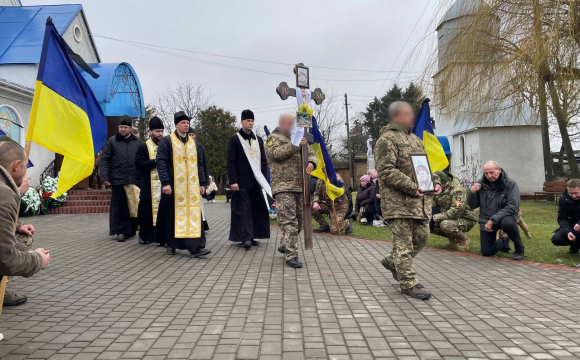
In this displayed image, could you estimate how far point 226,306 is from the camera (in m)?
4.70

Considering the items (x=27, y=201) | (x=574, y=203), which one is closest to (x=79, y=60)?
(x=574, y=203)

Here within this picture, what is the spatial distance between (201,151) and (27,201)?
9.32 m

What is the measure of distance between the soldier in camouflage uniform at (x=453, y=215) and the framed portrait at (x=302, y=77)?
2.63m

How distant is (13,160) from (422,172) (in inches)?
147

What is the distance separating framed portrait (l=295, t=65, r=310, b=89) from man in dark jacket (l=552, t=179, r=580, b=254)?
412cm

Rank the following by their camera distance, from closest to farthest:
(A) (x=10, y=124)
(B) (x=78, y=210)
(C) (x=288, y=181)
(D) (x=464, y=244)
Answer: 1. (C) (x=288, y=181)
2. (D) (x=464, y=244)
3. (A) (x=10, y=124)
4. (B) (x=78, y=210)

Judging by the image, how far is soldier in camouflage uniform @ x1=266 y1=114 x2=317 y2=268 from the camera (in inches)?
262

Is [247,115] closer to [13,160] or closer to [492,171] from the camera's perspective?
[492,171]

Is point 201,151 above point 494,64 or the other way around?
the other way around

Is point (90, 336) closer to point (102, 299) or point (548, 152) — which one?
point (102, 299)

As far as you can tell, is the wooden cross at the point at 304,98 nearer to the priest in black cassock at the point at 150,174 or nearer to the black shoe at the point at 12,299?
the priest in black cassock at the point at 150,174

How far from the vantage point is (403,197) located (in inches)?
199

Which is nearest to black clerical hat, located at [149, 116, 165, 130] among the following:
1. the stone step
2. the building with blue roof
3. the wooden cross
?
the wooden cross

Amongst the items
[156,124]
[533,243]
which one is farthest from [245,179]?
[533,243]
